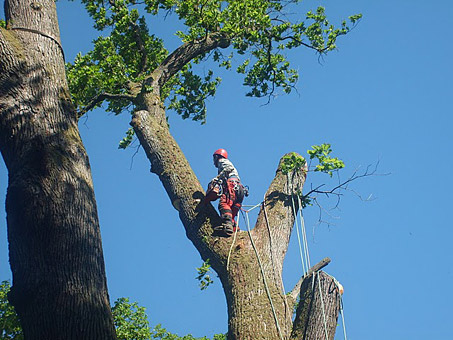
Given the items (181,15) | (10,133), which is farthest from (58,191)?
(181,15)

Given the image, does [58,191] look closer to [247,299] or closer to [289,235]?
[247,299]

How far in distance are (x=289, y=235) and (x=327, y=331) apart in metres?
1.61

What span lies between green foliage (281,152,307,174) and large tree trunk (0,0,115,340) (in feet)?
9.62

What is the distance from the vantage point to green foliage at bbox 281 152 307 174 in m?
6.49

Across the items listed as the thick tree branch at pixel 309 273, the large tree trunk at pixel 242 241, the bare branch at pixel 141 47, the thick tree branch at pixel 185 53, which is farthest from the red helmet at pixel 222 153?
the thick tree branch at pixel 309 273

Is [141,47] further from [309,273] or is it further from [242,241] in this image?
[309,273]

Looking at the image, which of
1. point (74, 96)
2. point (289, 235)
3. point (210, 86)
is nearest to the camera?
point (289, 235)

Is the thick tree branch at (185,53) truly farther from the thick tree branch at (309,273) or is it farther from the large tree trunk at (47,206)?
the large tree trunk at (47,206)

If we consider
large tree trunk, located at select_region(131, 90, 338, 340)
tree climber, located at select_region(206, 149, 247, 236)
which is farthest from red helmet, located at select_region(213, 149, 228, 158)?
large tree trunk, located at select_region(131, 90, 338, 340)

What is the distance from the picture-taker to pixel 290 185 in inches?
256

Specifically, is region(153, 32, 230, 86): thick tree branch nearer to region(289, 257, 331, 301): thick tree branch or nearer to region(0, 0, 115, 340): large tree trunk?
region(289, 257, 331, 301): thick tree branch

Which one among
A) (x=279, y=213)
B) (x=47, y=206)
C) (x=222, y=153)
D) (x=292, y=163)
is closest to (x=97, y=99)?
(x=222, y=153)

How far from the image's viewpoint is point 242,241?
5898 mm

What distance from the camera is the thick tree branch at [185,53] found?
8305mm
